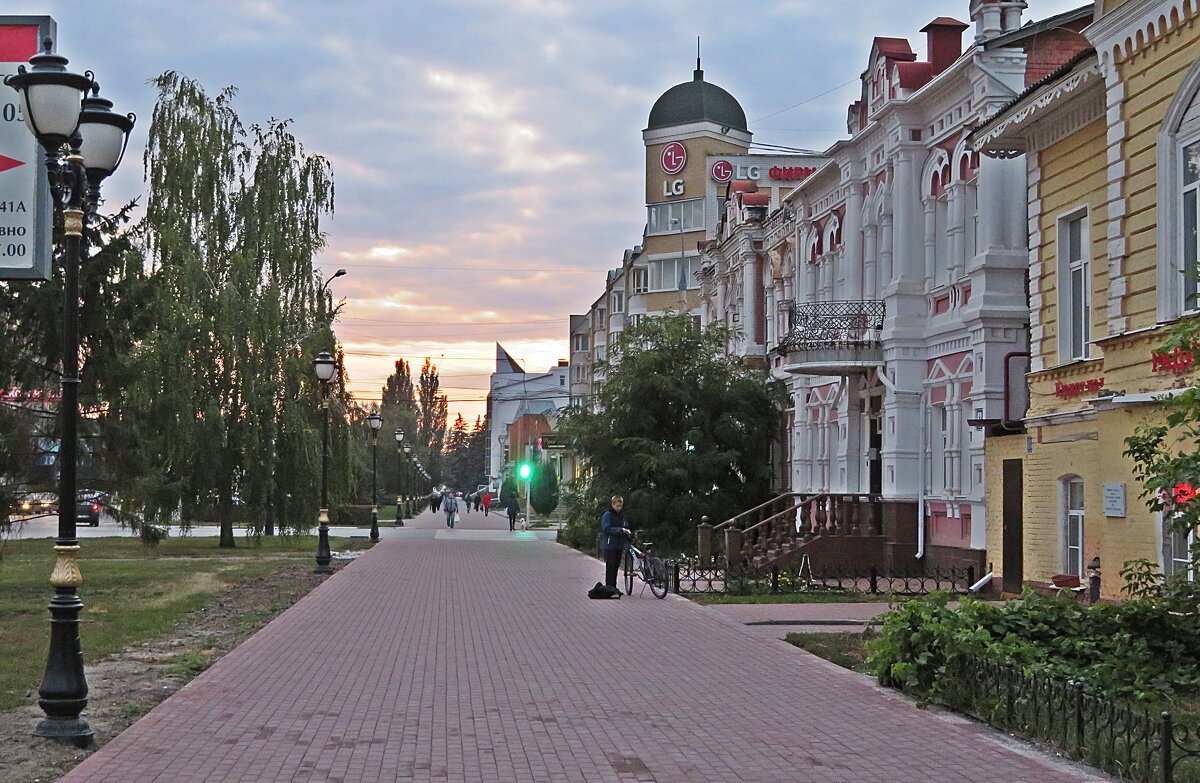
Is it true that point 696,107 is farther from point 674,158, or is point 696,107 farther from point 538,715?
point 538,715

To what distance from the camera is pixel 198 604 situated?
21.4m

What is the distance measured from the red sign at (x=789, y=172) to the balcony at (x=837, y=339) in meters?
28.4

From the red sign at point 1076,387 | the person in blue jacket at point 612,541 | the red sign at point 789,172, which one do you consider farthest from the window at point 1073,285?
the red sign at point 789,172

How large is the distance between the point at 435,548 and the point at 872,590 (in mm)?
19591

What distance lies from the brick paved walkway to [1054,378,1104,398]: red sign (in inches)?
207

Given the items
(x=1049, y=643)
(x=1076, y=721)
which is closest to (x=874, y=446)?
(x=1049, y=643)

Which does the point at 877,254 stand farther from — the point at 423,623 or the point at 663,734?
the point at 663,734

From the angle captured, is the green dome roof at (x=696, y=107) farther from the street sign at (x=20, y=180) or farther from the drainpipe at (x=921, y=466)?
the street sign at (x=20, y=180)

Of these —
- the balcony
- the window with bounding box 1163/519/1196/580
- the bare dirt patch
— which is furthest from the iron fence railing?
the window with bounding box 1163/519/1196/580

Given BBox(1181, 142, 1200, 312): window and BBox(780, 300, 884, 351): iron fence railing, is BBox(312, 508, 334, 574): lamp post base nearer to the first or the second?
BBox(780, 300, 884, 351): iron fence railing

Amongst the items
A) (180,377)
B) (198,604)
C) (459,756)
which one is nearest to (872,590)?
(198,604)

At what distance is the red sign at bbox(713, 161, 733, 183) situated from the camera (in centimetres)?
6671

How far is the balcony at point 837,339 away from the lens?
2916 cm

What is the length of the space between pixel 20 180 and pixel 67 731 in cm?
596
